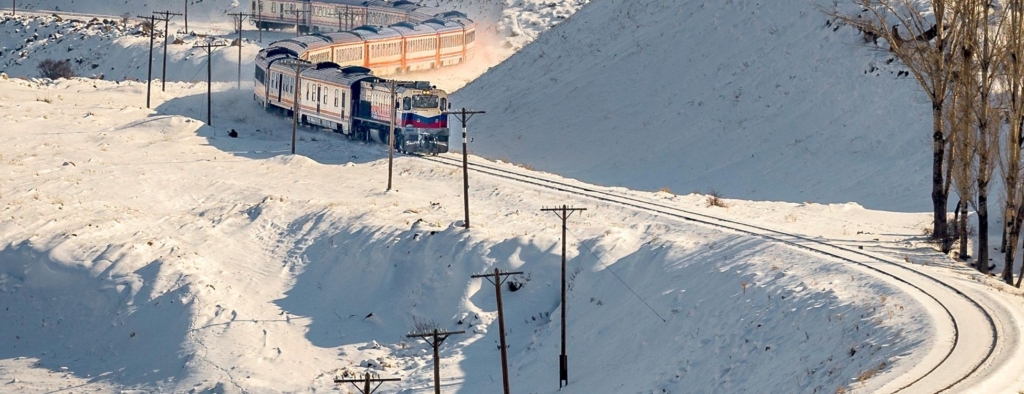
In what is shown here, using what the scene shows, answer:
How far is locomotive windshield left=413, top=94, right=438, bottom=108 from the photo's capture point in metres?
49.9

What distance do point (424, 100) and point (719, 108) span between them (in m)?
14.5

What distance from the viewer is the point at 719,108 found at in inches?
2179

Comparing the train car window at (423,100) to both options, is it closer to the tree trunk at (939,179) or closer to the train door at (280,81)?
the train door at (280,81)

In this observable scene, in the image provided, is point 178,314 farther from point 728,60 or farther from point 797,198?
point 728,60

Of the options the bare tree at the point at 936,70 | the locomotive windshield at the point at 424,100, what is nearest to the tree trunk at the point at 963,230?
the bare tree at the point at 936,70

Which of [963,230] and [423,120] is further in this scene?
[423,120]

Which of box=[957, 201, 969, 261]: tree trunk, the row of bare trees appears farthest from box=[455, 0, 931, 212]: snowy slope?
the row of bare trees

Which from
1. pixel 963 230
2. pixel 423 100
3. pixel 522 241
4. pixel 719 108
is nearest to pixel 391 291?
pixel 522 241

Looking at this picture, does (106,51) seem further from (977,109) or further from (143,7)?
(977,109)

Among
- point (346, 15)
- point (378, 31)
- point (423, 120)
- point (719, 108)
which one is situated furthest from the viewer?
point (346, 15)

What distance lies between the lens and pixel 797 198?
45219 mm

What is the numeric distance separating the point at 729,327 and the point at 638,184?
74.6ft

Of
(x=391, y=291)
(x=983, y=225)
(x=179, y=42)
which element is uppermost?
(x=179, y=42)

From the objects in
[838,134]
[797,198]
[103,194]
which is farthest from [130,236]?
[838,134]
